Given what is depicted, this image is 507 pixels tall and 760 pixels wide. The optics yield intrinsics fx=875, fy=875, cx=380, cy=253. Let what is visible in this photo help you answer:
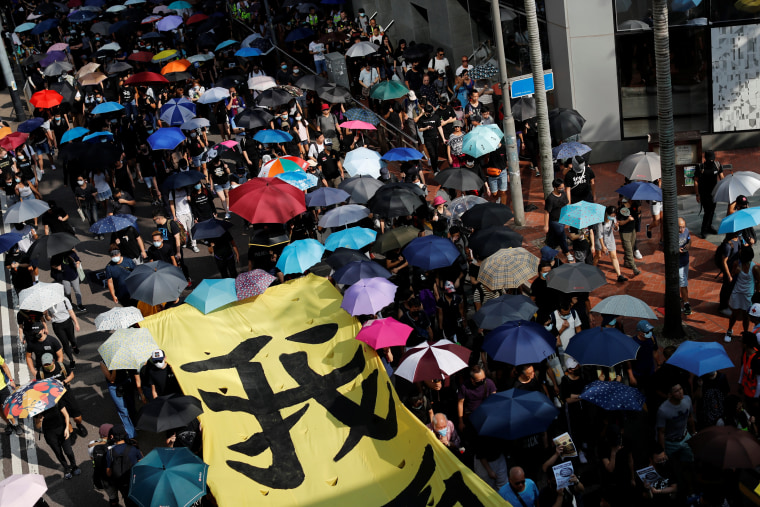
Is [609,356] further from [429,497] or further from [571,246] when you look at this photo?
[571,246]

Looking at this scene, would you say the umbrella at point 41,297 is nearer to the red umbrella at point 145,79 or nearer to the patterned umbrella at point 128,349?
the patterned umbrella at point 128,349

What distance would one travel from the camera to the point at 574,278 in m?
12.8

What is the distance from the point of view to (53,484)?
12.6 metres

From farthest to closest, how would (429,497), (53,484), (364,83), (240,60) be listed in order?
(240,60), (364,83), (53,484), (429,497)

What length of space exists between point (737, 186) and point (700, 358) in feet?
17.7

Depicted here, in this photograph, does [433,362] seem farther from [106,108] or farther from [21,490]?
[106,108]

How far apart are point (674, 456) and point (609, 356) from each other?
143 centimetres

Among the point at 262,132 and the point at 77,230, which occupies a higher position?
the point at 262,132

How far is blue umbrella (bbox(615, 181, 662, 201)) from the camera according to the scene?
1515 cm

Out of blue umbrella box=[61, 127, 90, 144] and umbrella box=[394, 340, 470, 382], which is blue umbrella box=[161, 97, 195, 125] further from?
umbrella box=[394, 340, 470, 382]

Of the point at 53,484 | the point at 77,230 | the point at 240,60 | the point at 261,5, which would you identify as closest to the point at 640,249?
the point at 53,484

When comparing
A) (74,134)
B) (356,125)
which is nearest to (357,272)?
(356,125)

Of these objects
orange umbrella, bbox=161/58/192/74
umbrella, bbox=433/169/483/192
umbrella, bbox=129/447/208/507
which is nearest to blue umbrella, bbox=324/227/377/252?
umbrella, bbox=433/169/483/192

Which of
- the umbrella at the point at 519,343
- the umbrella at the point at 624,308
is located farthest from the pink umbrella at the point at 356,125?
the umbrella at the point at 519,343
